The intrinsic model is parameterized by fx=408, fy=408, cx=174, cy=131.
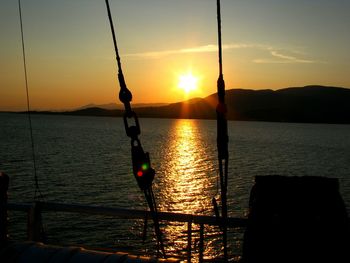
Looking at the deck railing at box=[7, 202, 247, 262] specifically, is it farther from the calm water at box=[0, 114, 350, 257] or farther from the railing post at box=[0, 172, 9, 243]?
the calm water at box=[0, 114, 350, 257]

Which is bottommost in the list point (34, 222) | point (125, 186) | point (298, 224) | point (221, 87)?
point (125, 186)

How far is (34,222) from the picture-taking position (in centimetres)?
538

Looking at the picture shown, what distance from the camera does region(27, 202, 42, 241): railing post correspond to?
5.36m

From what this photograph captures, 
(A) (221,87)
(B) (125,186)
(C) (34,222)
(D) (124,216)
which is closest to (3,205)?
(C) (34,222)

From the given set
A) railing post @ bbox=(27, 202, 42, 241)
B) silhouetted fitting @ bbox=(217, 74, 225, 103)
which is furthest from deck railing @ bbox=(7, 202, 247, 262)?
silhouetted fitting @ bbox=(217, 74, 225, 103)

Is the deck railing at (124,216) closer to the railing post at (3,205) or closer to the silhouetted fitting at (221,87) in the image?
the railing post at (3,205)

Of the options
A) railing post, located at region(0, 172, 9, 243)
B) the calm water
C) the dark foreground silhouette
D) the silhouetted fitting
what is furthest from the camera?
the calm water

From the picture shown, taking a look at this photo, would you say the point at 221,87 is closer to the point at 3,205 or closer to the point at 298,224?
the point at 298,224

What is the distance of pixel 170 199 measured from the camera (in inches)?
1359

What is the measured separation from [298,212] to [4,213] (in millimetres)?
2963

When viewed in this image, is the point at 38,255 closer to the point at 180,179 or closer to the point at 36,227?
the point at 36,227

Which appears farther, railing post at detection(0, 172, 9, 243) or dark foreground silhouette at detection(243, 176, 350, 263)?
railing post at detection(0, 172, 9, 243)

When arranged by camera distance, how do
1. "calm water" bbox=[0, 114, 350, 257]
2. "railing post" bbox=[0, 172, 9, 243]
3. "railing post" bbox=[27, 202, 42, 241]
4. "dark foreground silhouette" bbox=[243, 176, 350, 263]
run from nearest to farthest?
"dark foreground silhouette" bbox=[243, 176, 350, 263] → "railing post" bbox=[0, 172, 9, 243] → "railing post" bbox=[27, 202, 42, 241] → "calm water" bbox=[0, 114, 350, 257]

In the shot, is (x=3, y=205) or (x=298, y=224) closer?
(x=298, y=224)
